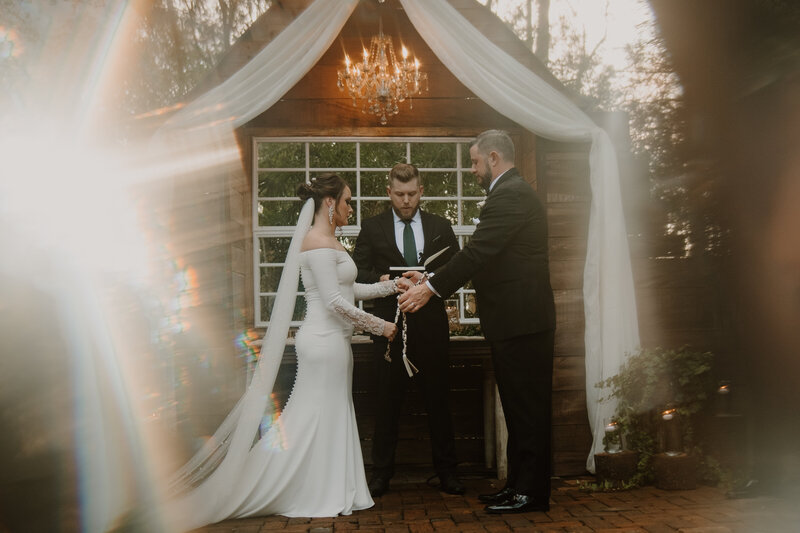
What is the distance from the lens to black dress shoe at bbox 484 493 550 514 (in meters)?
3.57

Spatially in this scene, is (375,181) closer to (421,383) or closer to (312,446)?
(421,383)

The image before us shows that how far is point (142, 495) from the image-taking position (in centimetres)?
364

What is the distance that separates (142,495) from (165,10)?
5660 millimetres

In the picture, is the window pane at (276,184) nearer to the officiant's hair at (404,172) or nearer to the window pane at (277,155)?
the window pane at (277,155)

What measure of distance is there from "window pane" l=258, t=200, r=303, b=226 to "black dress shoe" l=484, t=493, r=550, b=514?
2.89m

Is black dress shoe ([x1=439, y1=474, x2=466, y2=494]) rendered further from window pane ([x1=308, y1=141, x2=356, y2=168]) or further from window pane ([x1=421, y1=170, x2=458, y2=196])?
window pane ([x1=308, y1=141, x2=356, y2=168])

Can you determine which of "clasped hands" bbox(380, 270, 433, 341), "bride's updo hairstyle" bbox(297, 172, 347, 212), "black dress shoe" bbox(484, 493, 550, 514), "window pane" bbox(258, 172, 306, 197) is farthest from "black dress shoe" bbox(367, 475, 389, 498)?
"window pane" bbox(258, 172, 306, 197)

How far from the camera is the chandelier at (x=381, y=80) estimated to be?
5000 millimetres

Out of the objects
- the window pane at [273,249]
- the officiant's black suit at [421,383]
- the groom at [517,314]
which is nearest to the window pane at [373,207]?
the window pane at [273,249]

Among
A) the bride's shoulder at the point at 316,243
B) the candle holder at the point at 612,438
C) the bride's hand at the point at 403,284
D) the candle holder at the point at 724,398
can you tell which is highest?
the bride's shoulder at the point at 316,243

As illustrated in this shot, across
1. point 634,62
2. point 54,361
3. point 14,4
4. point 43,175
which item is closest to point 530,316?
point 634,62

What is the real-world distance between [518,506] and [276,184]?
324 cm

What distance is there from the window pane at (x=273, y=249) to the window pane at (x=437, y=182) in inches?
50.1

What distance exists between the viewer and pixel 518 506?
3.57 metres
